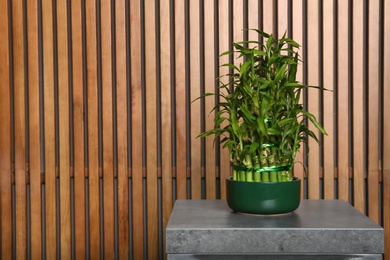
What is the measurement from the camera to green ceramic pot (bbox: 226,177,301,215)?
204 cm

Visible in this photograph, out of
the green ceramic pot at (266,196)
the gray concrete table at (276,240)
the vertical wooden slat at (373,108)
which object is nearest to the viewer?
the gray concrete table at (276,240)

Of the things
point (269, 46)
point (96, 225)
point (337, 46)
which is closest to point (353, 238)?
point (269, 46)

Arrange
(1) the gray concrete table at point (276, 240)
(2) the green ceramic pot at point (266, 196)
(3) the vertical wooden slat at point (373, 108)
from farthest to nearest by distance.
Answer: (3) the vertical wooden slat at point (373, 108) < (2) the green ceramic pot at point (266, 196) < (1) the gray concrete table at point (276, 240)

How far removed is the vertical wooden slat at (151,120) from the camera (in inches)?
114

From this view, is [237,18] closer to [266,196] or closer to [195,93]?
[195,93]

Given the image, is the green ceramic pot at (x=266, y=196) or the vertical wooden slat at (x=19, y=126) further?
the vertical wooden slat at (x=19, y=126)

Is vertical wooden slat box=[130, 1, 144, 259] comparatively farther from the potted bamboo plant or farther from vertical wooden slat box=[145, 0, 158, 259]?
the potted bamboo plant

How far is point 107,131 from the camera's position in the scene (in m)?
2.92

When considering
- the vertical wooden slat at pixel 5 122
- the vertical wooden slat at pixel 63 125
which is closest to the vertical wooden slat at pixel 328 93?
the vertical wooden slat at pixel 63 125

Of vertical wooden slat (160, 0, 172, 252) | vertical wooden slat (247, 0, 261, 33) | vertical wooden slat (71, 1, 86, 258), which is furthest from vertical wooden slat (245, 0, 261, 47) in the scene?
vertical wooden slat (71, 1, 86, 258)

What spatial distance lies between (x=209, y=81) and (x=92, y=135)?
703 mm

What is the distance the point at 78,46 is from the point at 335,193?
63.4 inches

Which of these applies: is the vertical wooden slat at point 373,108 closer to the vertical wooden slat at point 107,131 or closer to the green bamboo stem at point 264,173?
the green bamboo stem at point 264,173

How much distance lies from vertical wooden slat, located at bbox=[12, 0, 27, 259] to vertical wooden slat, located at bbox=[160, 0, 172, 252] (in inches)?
30.3
